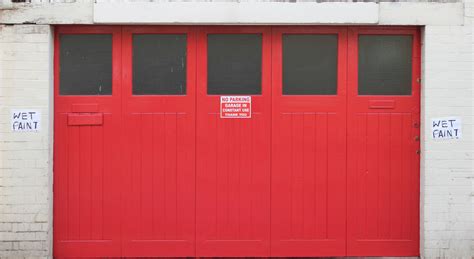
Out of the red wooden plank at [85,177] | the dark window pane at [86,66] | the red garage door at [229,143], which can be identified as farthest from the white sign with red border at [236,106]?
the red wooden plank at [85,177]

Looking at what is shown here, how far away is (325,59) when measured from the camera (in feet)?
26.3

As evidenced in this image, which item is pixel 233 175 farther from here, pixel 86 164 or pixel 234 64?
pixel 86 164

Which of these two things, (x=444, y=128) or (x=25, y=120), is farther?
(x=444, y=128)

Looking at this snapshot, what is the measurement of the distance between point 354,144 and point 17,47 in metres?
4.00

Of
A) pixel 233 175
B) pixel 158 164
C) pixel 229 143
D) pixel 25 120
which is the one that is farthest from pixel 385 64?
pixel 25 120

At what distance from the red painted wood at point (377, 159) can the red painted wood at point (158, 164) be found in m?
1.86

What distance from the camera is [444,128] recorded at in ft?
25.9

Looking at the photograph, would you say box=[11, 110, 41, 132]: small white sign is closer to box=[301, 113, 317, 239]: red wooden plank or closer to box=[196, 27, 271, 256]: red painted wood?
box=[196, 27, 271, 256]: red painted wood

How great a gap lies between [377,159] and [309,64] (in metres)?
1.36

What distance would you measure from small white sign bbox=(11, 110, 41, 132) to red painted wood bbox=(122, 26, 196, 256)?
38.6 inches

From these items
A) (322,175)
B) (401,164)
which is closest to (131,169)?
(322,175)

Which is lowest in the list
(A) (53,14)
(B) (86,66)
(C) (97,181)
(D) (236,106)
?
(C) (97,181)

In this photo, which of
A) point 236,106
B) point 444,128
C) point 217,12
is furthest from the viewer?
point 236,106

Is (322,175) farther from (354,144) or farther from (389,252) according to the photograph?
(389,252)
